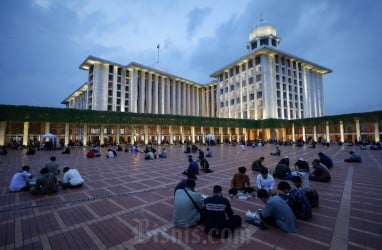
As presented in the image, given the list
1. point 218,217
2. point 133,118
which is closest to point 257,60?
point 133,118

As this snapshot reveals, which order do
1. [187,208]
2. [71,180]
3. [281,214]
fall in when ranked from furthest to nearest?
[71,180] → [187,208] → [281,214]

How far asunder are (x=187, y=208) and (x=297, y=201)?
238cm

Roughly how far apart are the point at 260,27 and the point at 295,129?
35.8 meters

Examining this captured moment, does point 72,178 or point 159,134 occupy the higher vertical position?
point 159,134

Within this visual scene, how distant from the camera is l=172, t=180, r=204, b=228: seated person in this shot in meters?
3.90

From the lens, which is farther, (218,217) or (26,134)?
(26,134)

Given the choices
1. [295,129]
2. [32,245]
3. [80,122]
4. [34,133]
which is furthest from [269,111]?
[32,245]

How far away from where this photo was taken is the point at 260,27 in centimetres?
6359

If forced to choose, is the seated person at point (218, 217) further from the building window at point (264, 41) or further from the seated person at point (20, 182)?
the building window at point (264, 41)

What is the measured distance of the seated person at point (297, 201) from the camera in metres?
4.15

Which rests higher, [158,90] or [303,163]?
[158,90]

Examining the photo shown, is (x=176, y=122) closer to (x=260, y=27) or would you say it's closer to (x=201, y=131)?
(x=201, y=131)

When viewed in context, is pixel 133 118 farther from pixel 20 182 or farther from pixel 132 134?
pixel 20 182

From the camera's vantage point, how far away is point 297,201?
419 cm
